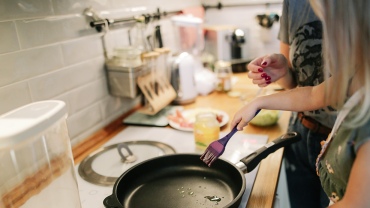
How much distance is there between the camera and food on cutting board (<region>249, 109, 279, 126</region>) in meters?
1.25

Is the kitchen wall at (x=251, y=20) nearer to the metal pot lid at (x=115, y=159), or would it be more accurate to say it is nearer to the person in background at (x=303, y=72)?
the person in background at (x=303, y=72)

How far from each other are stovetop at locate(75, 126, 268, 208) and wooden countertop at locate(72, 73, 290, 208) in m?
0.02

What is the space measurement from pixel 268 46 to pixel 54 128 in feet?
5.76

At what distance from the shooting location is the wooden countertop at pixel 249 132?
86 centimetres

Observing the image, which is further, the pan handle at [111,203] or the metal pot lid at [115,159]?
the metal pot lid at [115,159]

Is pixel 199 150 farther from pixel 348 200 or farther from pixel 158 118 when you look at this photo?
pixel 348 200

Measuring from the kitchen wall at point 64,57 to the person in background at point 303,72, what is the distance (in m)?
0.59

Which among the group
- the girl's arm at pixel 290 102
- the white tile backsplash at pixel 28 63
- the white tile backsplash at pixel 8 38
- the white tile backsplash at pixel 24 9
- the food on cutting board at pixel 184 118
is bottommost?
the food on cutting board at pixel 184 118

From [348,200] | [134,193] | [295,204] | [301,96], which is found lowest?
[295,204]

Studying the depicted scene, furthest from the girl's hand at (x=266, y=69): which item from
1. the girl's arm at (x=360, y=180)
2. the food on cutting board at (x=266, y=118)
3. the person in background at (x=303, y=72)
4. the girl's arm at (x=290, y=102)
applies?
the girl's arm at (x=360, y=180)

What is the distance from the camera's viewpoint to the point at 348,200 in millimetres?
574

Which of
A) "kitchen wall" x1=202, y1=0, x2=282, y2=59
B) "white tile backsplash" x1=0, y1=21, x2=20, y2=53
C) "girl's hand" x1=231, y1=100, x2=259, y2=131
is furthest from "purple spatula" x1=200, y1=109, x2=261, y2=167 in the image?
"kitchen wall" x1=202, y1=0, x2=282, y2=59

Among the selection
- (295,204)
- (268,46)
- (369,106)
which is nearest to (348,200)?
(369,106)

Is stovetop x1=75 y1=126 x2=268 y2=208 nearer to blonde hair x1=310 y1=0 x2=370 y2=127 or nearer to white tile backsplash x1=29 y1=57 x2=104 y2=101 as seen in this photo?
white tile backsplash x1=29 y1=57 x2=104 y2=101
